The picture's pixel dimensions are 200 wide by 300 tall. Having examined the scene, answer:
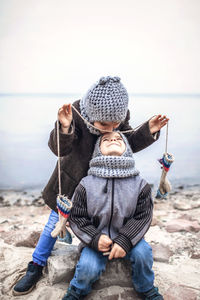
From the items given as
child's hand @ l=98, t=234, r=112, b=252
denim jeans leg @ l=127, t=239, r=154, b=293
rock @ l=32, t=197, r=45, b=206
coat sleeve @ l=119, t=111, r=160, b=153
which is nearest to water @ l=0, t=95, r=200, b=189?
rock @ l=32, t=197, r=45, b=206

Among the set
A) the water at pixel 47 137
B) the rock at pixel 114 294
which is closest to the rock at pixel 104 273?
the rock at pixel 114 294

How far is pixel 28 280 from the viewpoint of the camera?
1.43 metres

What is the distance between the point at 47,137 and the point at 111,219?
234cm

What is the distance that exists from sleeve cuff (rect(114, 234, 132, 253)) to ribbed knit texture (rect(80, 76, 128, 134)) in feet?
1.46

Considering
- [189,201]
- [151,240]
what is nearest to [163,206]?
[189,201]

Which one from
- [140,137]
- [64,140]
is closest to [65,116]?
[64,140]

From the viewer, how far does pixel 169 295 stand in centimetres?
141

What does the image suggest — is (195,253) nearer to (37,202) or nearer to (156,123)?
(156,123)

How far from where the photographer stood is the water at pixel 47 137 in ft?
10.5

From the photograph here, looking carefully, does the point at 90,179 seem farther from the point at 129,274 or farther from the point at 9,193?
the point at 9,193

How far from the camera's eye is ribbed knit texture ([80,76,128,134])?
1266mm

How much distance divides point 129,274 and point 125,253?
219 mm

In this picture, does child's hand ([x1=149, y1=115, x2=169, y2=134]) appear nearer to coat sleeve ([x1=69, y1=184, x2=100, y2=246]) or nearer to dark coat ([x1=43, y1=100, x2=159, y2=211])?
dark coat ([x1=43, y1=100, x2=159, y2=211])

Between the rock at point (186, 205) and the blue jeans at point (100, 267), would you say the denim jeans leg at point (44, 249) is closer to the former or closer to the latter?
the blue jeans at point (100, 267)
